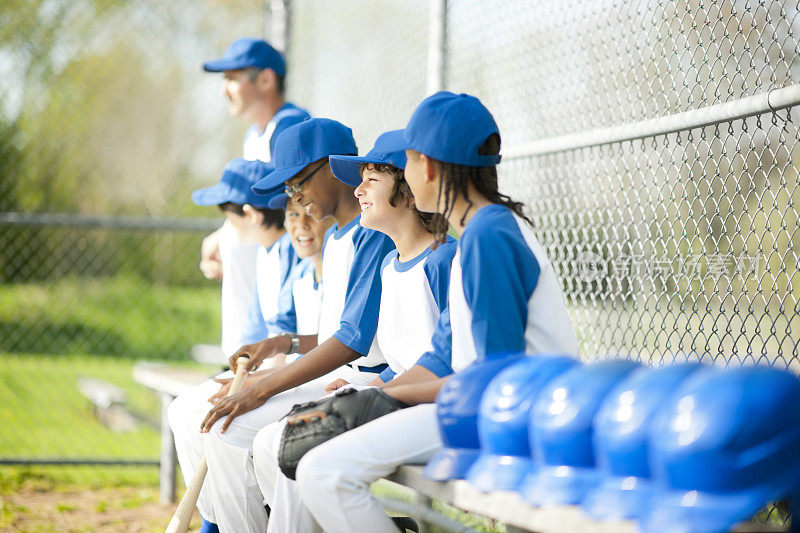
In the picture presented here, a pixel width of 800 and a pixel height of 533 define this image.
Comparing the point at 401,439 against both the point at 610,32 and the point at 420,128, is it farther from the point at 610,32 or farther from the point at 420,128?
the point at 610,32

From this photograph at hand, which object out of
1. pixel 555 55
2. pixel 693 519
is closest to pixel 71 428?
pixel 555 55

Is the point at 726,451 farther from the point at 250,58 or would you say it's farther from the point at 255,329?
the point at 250,58

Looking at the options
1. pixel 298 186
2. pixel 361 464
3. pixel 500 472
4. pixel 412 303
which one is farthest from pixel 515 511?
pixel 298 186

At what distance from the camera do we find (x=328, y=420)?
2.50 meters

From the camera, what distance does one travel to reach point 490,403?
6.25 feet

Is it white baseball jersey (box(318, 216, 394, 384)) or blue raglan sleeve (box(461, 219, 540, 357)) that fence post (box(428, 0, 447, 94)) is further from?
blue raglan sleeve (box(461, 219, 540, 357))

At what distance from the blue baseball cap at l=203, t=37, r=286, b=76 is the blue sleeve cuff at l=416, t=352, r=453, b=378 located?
2.95 metres

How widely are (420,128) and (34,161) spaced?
7.68 meters

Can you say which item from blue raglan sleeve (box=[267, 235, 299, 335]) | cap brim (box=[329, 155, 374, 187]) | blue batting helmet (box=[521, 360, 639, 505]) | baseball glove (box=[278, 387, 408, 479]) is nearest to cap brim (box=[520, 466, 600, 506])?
blue batting helmet (box=[521, 360, 639, 505])

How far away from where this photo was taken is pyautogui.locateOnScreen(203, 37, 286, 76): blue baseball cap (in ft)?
16.4

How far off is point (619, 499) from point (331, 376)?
1.87 metres

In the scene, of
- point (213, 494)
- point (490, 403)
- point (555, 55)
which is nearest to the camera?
point (490, 403)

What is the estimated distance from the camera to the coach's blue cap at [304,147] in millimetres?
3465

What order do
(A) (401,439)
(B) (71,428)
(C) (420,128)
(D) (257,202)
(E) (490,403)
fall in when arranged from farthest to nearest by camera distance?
(B) (71,428), (D) (257,202), (C) (420,128), (A) (401,439), (E) (490,403)
